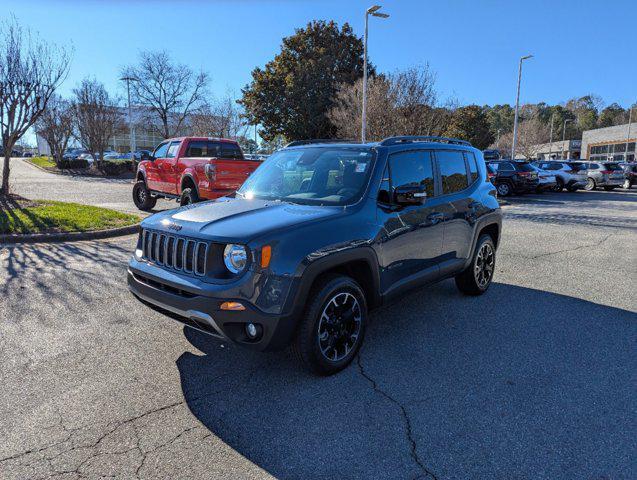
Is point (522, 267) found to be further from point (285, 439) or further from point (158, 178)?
point (158, 178)

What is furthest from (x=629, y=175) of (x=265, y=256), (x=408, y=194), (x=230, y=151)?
(x=265, y=256)

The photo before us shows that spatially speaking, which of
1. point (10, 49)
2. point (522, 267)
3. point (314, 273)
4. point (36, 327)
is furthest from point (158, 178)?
point (314, 273)

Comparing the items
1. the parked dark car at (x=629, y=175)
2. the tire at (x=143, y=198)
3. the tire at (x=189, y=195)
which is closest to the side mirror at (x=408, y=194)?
the tire at (x=189, y=195)

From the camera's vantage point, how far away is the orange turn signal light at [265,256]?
303 centimetres

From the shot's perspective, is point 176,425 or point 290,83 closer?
point 176,425

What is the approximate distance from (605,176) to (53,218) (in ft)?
91.4

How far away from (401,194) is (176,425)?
2418 millimetres

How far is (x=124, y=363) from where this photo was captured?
3668mm

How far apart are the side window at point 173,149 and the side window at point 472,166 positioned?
8.33 meters

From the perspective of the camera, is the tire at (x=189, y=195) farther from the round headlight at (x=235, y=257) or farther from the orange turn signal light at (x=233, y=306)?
the orange turn signal light at (x=233, y=306)

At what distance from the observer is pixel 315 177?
4211 millimetres

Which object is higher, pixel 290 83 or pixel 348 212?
pixel 290 83

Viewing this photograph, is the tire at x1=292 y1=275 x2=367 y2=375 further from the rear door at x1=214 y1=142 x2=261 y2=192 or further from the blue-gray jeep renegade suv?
the rear door at x1=214 y1=142 x2=261 y2=192

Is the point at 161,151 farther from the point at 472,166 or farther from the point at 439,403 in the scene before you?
the point at 439,403
